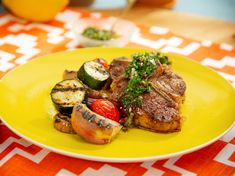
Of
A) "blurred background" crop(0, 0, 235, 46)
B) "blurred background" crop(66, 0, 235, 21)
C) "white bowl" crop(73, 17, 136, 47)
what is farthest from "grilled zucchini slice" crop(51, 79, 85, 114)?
"blurred background" crop(66, 0, 235, 21)

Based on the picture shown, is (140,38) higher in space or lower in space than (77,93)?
lower

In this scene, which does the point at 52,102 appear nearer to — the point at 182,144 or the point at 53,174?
the point at 53,174

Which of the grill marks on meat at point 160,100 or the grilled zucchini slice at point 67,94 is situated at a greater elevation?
the grilled zucchini slice at point 67,94

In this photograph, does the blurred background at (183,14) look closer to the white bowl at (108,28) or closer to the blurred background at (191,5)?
the blurred background at (191,5)

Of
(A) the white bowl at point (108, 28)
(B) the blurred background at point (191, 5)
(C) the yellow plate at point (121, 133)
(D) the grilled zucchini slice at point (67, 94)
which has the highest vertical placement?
(D) the grilled zucchini slice at point (67, 94)

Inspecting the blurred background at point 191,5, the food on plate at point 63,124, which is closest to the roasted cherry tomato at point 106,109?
the food on plate at point 63,124

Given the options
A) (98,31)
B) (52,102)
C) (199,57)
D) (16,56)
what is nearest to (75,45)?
(98,31)

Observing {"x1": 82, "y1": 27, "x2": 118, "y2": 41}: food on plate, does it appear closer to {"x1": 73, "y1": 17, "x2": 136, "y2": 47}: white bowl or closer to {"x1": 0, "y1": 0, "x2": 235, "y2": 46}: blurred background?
{"x1": 73, "y1": 17, "x2": 136, "y2": 47}: white bowl
